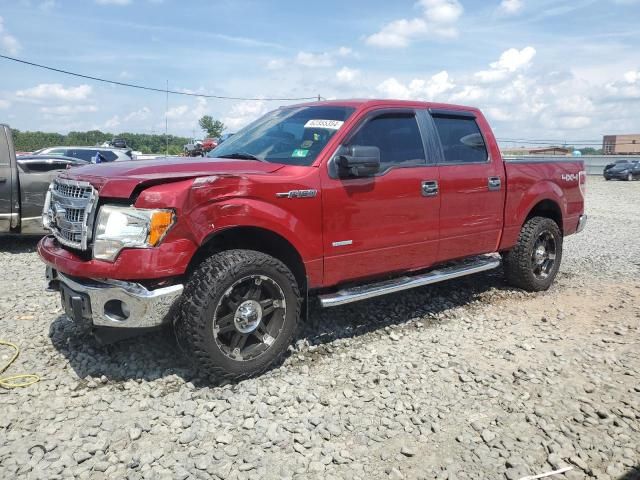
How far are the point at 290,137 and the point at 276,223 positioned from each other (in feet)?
3.39

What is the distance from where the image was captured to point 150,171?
11.3ft

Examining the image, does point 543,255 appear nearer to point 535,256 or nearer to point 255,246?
point 535,256

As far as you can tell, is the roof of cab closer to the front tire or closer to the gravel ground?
Answer: the front tire

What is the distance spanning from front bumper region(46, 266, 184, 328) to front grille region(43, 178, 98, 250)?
1.02ft

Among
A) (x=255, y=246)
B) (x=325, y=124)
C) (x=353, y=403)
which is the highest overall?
(x=325, y=124)

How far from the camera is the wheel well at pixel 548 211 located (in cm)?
610

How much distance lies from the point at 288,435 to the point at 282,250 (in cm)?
138

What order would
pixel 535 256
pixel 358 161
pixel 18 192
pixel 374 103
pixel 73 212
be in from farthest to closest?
pixel 18 192, pixel 535 256, pixel 374 103, pixel 358 161, pixel 73 212

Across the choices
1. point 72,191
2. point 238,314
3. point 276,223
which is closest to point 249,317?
point 238,314

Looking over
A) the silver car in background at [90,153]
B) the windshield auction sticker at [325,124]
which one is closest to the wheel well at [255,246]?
the windshield auction sticker at [325,124]

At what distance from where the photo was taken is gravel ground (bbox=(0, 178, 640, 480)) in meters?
2.81

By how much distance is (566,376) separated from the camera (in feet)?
12.7

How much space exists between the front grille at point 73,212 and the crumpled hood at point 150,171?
0.22ft

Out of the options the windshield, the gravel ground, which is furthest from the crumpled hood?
the gravel ground
